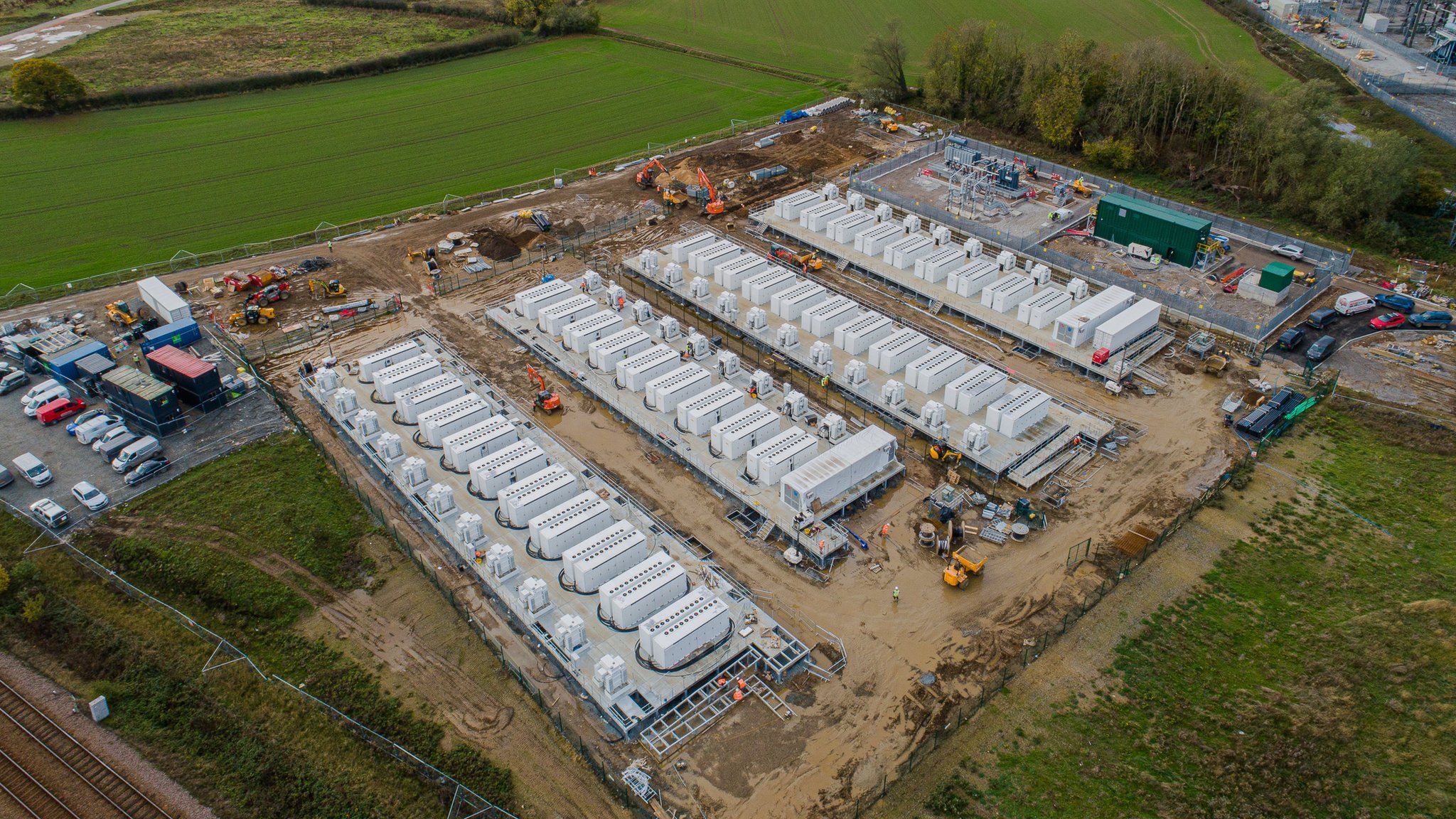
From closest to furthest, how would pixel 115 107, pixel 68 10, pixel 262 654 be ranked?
pixel 262 654 < pixel 115 107 < pixel 68 10

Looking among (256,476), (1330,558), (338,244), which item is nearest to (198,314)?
(338,244)

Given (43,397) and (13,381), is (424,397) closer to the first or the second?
(43,397)

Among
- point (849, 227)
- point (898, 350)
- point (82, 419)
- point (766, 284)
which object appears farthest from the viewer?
point (849, 227)

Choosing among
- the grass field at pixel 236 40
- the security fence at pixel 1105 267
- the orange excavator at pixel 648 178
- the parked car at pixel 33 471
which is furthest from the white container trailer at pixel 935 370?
the grass field at pixel 236 40

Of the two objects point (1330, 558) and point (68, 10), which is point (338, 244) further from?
point (68, 10)

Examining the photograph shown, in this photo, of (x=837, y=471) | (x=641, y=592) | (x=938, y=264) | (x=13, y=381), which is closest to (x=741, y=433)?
(x=837, y=471)

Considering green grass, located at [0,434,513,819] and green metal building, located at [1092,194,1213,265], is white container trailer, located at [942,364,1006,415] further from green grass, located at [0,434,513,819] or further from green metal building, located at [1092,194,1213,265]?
green grass, located at [0,434,513,819]

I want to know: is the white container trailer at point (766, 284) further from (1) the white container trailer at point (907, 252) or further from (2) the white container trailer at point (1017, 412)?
(2) the white container trailer at point (1017, 412)
